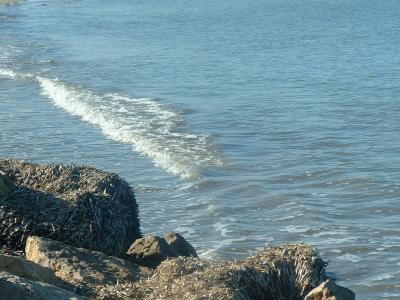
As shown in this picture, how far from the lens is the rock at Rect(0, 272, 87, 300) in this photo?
4.45 m

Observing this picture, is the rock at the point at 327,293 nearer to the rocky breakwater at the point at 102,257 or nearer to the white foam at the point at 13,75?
the rocky breakwater at the point at 102,257

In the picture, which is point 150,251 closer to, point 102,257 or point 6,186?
point 102,257

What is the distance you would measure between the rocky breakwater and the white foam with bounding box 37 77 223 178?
19.5ft

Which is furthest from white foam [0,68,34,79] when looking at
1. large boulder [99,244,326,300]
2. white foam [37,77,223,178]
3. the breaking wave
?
large boulder [99,244,326,300]

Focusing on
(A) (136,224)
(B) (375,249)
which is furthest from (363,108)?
(A) (136,224)

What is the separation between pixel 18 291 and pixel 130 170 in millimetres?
10159

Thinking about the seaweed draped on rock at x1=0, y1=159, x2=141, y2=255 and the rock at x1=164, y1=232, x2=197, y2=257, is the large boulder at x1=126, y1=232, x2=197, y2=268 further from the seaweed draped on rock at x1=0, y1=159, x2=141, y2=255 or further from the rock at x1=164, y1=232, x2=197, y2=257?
the seaweed draped on rock at x1=0, y1=159, x2=141, y2=255

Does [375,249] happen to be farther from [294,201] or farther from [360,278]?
[294,201]

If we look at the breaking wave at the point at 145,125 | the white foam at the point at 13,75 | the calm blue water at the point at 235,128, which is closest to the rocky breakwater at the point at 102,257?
the calm blue water at the point at 235,128

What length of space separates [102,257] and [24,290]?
2578 mm

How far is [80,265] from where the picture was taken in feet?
22.0

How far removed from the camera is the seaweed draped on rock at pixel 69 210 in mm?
7797

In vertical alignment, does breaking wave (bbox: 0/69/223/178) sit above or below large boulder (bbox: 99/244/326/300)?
below

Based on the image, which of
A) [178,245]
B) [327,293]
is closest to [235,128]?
[178,245]
